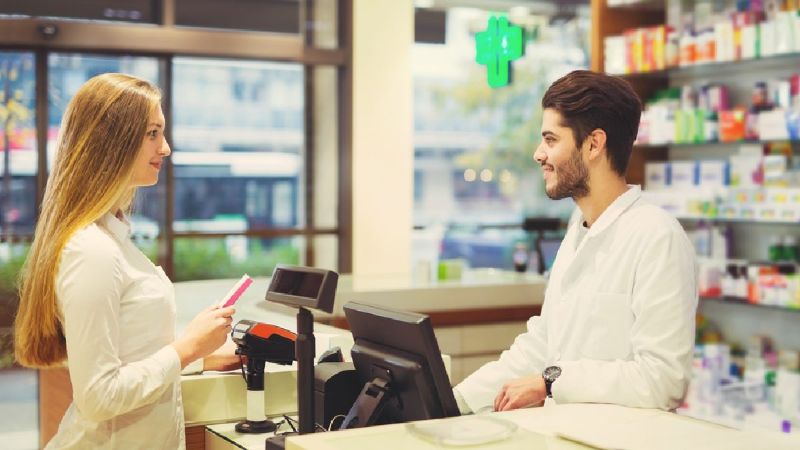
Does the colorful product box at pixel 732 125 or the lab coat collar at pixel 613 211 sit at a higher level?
the colorful product box at pixel 732 125

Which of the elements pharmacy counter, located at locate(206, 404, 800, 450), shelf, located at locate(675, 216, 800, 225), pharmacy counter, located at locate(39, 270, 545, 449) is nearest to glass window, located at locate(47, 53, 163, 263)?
pharmacy counter, located at locate(39, 270, 545, 449)

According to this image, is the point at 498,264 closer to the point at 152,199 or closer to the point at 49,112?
the point at 152,199

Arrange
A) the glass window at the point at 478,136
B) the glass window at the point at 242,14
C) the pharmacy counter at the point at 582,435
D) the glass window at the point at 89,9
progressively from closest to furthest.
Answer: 1. the pharmacy counter at the point at 582,435
2. the glass window at the point at 89,9
3. the glass window at the point at 242,14
4. the glass window at the point at 478,136

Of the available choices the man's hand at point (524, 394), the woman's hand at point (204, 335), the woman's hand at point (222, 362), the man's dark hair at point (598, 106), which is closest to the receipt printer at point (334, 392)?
the woman's hand at point (204, 335)

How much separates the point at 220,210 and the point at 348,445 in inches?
232

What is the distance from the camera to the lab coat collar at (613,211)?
8.06ft

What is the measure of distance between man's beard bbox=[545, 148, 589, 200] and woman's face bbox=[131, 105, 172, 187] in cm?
98

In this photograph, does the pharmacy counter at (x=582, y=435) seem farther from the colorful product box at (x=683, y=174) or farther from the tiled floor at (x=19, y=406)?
the tiled floor at (x=19, y=406)

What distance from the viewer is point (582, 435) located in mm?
1716

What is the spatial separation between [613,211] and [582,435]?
88 centimetres

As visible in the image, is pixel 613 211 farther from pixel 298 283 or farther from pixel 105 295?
pixel 105 295

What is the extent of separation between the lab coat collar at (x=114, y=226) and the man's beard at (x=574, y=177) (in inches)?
42.4

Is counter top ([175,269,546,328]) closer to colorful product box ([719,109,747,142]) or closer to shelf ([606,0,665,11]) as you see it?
colorful product box ([719,109,747,142])

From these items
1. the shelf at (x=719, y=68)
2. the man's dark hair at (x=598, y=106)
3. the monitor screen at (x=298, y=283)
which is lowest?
the monitor screen at (x=298, y=283)
